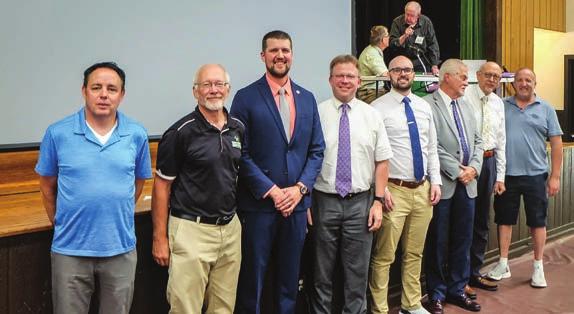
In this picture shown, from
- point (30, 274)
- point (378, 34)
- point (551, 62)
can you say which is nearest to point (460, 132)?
point (378, 34)

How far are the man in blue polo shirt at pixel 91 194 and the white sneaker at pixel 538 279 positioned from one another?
296 cm

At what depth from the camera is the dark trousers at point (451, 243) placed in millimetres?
3256

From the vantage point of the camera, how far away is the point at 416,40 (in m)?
5.75

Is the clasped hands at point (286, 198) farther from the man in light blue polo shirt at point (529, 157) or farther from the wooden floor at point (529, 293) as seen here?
the man in light blue polo shirt at point (529, 157)

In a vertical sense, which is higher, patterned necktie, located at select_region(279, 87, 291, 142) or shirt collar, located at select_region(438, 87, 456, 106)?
shirt collar, located at select_region(438, 87, 456, 106)

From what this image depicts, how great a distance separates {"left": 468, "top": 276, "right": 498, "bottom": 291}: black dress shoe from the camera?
3.77m

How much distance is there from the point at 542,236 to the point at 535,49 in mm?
5011

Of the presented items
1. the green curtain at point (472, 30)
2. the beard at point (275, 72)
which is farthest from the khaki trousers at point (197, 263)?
the green curtain at point (472, 30)

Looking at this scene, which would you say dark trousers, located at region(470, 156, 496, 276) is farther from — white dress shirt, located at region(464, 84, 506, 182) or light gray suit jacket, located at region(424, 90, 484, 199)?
light gray suit jacket, located at region(424, 90, 484, 199)

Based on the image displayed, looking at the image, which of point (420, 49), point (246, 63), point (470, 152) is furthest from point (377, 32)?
point (470, 152)

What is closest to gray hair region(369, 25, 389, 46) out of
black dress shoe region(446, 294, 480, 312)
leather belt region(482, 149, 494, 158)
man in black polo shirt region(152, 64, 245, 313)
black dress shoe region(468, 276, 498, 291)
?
leather belt region(482, 149, 494, 158)

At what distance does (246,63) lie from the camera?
12.5 ft

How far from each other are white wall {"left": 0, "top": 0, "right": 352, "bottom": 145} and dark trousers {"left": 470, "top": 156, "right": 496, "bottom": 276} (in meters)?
1.37

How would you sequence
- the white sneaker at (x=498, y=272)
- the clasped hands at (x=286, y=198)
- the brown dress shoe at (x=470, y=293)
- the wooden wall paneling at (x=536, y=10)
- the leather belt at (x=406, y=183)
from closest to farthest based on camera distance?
the clasped hands at (x=286, y=198) → the leather belt at (x=406, y=183) → the brown dress shoe at (x=470, y=293) → the white sneaker at (x=498, y=272) → the wooden wall paneling at (x=536, y=10)
